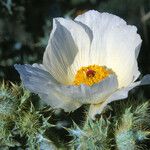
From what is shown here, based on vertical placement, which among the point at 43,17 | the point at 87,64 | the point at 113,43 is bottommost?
the point at 43,17

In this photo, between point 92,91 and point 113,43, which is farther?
point 113,43

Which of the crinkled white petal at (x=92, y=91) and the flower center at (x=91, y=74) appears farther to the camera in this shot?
the flower center at (x=91, y=74)

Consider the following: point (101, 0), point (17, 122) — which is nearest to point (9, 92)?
point (17, 122)

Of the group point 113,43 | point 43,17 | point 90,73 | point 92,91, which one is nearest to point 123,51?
point 113,43

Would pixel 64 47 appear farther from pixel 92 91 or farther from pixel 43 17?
pixel 43 17

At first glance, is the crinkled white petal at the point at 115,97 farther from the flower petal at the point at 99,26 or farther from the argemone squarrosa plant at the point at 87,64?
the flower petal at the point at 99,26

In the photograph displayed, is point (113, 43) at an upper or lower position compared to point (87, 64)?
upper

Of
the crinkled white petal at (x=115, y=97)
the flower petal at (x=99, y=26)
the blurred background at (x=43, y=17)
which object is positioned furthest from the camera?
the blurred background at (x=43, y=17)

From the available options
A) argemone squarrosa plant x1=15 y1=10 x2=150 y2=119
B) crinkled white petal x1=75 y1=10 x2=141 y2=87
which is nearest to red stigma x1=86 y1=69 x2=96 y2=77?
argemone squarrosa plant x1=15 y1=10 x2=150 y2=119

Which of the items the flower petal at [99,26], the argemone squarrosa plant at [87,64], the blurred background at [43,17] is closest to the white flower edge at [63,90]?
the argemone squarrosa plant at [87,64]
